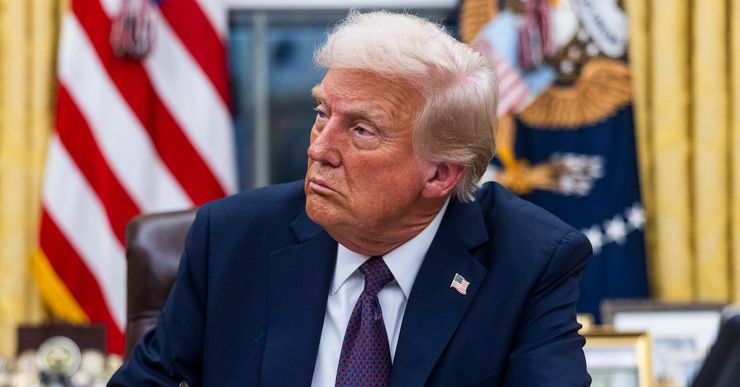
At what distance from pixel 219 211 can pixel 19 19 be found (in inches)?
94.9

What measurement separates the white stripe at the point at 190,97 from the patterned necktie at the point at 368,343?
2.38 m

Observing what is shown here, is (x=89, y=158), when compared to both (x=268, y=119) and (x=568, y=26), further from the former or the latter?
(x=568, y=26)

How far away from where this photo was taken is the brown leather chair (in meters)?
2.71

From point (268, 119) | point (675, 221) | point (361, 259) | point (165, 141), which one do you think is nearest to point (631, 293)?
point (675, 221)

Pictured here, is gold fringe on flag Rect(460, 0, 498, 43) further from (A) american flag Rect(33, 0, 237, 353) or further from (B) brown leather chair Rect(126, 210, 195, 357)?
(B) brown leather chair Rect(126, 210, 195, 357)

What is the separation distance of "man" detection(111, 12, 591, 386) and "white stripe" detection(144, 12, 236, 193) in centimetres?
220

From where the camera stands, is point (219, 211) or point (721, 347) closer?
point (721, 347)

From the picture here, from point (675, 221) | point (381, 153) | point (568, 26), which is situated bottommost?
point (675, 221)

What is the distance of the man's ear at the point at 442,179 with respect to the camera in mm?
2104

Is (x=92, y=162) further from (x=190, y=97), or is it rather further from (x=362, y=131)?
(x=362, y=131)

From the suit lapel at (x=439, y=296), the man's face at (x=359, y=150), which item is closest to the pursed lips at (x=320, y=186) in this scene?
the man's face at (x=359, y=150)

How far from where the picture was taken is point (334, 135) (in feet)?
6.61

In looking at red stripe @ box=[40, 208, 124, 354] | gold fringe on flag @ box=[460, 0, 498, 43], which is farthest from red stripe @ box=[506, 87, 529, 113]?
red stripe @ box=[40, 208, 124, 354]

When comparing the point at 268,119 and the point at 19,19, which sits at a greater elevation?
the point at 19,19
